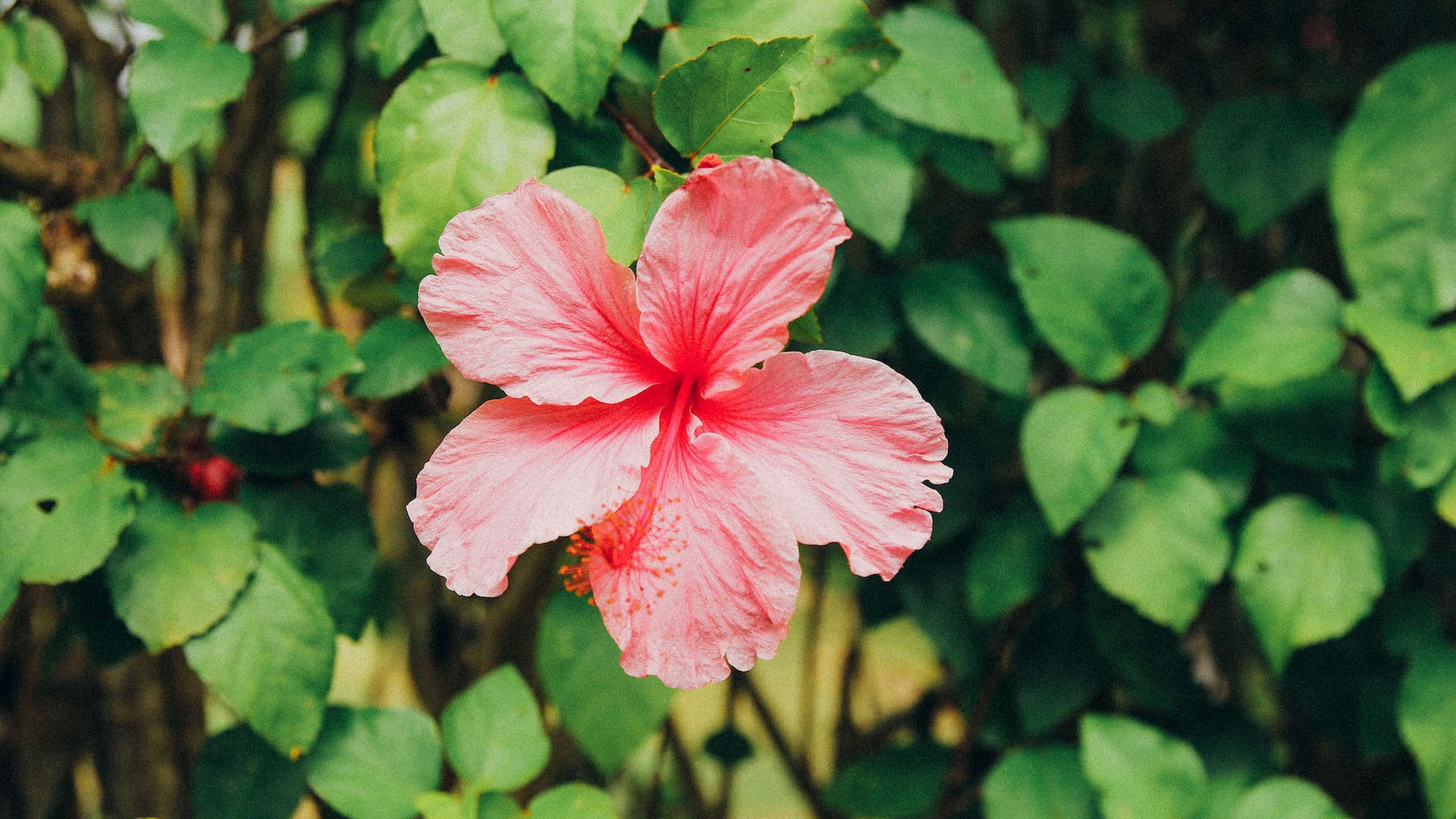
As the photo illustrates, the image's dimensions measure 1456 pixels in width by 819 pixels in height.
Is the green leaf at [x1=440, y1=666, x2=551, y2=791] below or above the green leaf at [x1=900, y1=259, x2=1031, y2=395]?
above

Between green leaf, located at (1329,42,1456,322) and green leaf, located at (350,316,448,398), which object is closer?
green leaf, located at (350,316,448,398)

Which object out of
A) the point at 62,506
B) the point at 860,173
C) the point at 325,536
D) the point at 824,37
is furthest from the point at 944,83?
the point at 62,506

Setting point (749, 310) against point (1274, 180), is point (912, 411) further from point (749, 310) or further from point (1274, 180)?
point (1274, 180)

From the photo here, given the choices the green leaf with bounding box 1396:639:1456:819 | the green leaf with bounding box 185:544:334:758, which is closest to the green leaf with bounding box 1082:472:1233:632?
the green leaf with bounding box 1396:639:1456:819

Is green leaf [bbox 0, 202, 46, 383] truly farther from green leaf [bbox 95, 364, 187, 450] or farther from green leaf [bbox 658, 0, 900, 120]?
green leaf [bbox 658, 0, 900, 120]

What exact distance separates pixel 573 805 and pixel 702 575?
336 mm

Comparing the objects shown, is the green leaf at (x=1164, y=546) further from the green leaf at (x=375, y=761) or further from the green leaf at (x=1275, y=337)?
the green leaf at (x=375, y=761)

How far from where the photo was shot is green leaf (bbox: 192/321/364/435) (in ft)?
2.51

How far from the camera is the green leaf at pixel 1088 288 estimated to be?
3.29ft

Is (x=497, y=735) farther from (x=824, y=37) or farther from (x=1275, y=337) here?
(x=1275, y=337)

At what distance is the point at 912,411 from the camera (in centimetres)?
54

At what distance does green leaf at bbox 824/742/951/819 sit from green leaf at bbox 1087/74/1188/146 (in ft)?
2.64

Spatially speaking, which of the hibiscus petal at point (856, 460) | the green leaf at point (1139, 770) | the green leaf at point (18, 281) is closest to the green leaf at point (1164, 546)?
the green leaf at point (1139, 770)

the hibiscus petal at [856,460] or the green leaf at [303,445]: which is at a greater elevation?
the hibiscus petal at [856,460]
